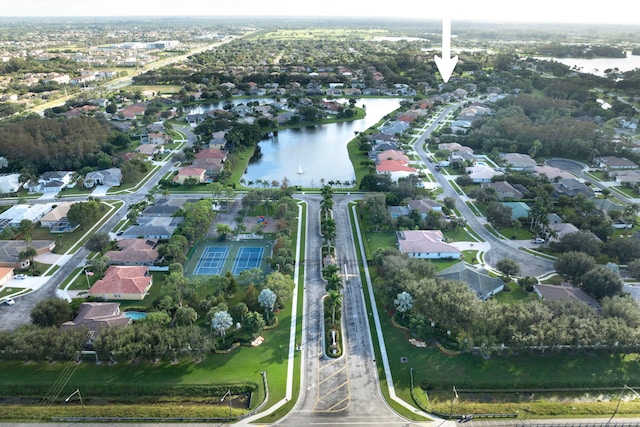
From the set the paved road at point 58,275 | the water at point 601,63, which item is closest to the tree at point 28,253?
the paved road at point 58,275

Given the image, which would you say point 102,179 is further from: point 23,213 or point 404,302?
point 404,302

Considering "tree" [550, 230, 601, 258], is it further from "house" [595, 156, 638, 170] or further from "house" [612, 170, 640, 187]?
"house" [595, 156, 638, 170]

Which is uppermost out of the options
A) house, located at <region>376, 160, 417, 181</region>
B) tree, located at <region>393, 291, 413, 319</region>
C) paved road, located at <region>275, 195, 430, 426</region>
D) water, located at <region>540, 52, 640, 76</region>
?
water, located at <region>540, 52, 640, 76</region>

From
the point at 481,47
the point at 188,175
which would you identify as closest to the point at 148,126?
the point at 188,175

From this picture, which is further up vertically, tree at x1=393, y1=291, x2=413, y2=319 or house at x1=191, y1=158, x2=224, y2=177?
house at x1=191, y1=158, x2=224, y2=177

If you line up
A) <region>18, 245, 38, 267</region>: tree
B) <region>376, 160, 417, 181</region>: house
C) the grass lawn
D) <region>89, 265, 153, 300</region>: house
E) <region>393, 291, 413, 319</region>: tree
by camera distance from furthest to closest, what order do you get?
<region>376, 160, 417, 181</region>: house < <region>18, 245, 38, 267</region>: tree < <region>89, 265, 153, 300</region>: house < the grass lawn < <region>393, 291, 413, 319</region>: tree

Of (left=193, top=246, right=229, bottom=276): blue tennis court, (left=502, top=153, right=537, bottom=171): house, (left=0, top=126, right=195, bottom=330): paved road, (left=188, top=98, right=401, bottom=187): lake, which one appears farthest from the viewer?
(left=188, top=98, right=401, bottom=187): lake

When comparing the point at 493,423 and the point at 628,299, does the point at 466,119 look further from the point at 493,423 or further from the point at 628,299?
the point at 493,423

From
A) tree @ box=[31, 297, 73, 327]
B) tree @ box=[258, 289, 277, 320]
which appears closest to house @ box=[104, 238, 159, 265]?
tree @ box=[31, 297, 73, 327]

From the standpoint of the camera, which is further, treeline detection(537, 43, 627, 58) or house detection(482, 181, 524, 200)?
treeline detection(537, 43, 627, 58)
